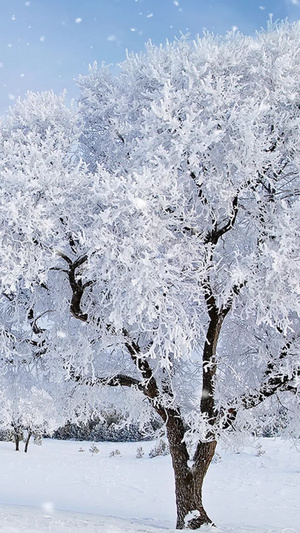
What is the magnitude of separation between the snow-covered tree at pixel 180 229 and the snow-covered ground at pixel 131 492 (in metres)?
2.06

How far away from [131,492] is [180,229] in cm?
1092

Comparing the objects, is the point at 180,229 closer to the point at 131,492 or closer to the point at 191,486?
the point at 191,486

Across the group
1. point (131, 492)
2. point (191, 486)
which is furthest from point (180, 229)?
point (131, 492)

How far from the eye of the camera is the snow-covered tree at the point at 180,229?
6531 millimetres

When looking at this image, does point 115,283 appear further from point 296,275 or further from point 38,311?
point 38,311

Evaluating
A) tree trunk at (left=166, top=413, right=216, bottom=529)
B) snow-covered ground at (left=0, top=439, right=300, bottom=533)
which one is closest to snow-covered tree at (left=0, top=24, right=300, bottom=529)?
tree trunk at (left=166, top=413, right=216, bottom=529)

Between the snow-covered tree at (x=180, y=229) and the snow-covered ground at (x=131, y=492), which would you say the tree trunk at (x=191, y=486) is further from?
the snow-covered ground at (x=131, y=492)

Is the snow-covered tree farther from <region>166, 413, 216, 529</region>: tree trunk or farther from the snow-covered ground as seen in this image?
the snow-covered ground

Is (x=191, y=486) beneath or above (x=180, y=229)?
beneath

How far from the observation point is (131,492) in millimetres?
15102

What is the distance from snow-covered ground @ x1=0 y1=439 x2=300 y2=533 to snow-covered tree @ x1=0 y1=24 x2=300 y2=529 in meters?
2.06

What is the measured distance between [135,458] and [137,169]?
17668mm

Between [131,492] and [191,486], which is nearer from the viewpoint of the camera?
[191,486]

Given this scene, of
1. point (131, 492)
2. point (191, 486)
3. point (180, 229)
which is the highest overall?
point (180, 229)
